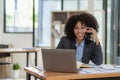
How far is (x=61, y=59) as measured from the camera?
6.82 ft

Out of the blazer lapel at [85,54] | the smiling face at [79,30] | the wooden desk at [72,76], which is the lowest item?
the wooden desk at [72,76]

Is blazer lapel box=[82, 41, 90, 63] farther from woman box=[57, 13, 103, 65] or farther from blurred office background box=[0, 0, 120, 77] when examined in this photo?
blurred office background box=[0, 0, 120, 77]

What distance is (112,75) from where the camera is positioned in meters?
2.09

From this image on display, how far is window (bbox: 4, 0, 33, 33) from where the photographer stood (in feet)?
22.5

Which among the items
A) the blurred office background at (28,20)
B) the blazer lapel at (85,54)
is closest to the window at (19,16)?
the blurred office background at (28,20)

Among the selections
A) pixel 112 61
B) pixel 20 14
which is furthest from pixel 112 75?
pixel 20 14

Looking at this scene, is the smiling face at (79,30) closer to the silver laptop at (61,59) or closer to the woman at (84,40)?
the woman at (84,40)

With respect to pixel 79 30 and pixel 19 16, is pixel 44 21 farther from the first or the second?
pixel 79 30

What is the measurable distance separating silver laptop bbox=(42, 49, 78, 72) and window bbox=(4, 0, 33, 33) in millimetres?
4862

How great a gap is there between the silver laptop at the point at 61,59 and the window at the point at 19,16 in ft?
16.0

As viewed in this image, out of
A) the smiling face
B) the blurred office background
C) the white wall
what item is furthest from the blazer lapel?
the white wall

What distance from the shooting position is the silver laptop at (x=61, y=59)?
206 centimetres

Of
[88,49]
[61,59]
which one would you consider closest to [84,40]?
[88,49]

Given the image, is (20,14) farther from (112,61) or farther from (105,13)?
(112,61)
